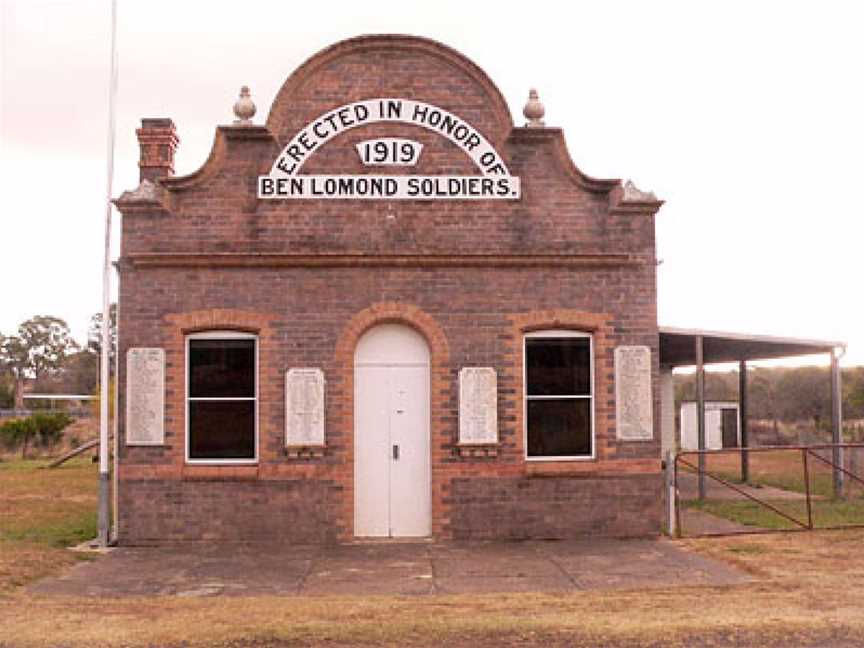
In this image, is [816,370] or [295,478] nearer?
[295,478]

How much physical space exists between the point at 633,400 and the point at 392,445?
3306mm

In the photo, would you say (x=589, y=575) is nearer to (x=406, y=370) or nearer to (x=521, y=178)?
(x=406, y=370)

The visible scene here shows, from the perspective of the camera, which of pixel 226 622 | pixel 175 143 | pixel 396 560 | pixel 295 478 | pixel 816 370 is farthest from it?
pixel 816 370

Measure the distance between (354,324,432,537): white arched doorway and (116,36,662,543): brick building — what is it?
27 millimetres

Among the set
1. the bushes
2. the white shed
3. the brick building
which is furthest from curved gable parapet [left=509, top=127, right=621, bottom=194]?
the bushes

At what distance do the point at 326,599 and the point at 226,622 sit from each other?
146 centimetres

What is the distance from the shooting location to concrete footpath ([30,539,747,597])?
1089 cm

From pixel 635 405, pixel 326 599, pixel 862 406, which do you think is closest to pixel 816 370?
pixel 862 406

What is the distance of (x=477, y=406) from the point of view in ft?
45.5

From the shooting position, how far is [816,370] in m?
58.2

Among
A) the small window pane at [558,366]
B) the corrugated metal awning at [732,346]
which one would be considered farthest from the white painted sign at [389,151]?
the corrugated metal awning at [732,346]

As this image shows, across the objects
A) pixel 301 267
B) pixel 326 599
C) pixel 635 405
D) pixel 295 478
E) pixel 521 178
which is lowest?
pixel 326 599

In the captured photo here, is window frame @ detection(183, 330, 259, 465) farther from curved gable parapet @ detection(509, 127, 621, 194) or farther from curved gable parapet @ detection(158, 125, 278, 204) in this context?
curved gable parapet @ detection(509, 127, 621, 194)

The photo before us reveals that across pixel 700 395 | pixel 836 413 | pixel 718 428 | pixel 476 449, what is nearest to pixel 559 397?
pixel 476 449
